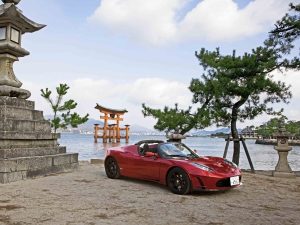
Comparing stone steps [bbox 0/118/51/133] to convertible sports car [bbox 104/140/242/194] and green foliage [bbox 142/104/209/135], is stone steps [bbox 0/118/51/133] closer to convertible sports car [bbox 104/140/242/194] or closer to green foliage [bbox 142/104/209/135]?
convertible sports car [bbox 104/140/242/194]

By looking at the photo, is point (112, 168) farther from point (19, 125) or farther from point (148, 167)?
point (19, 125)

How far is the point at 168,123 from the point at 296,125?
8380 cm

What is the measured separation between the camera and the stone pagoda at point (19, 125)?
785 cm

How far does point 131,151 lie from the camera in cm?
809

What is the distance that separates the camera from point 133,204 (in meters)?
5.57

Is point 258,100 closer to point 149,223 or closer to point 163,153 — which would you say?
point 163,153

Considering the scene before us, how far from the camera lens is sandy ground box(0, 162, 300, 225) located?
15.2 ft

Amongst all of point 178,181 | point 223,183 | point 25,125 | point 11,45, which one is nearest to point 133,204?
point 178,181

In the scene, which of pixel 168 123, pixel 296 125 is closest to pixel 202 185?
pixel 168 123

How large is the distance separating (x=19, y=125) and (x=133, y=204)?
182 inches

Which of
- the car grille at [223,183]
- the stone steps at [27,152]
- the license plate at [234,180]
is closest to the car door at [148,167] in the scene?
the car grille at [223,183]

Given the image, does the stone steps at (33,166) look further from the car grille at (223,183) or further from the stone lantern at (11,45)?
the car grille at (223,183)

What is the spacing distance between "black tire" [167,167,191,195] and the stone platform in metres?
3.74

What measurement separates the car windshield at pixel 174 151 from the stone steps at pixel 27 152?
3.62 meters
